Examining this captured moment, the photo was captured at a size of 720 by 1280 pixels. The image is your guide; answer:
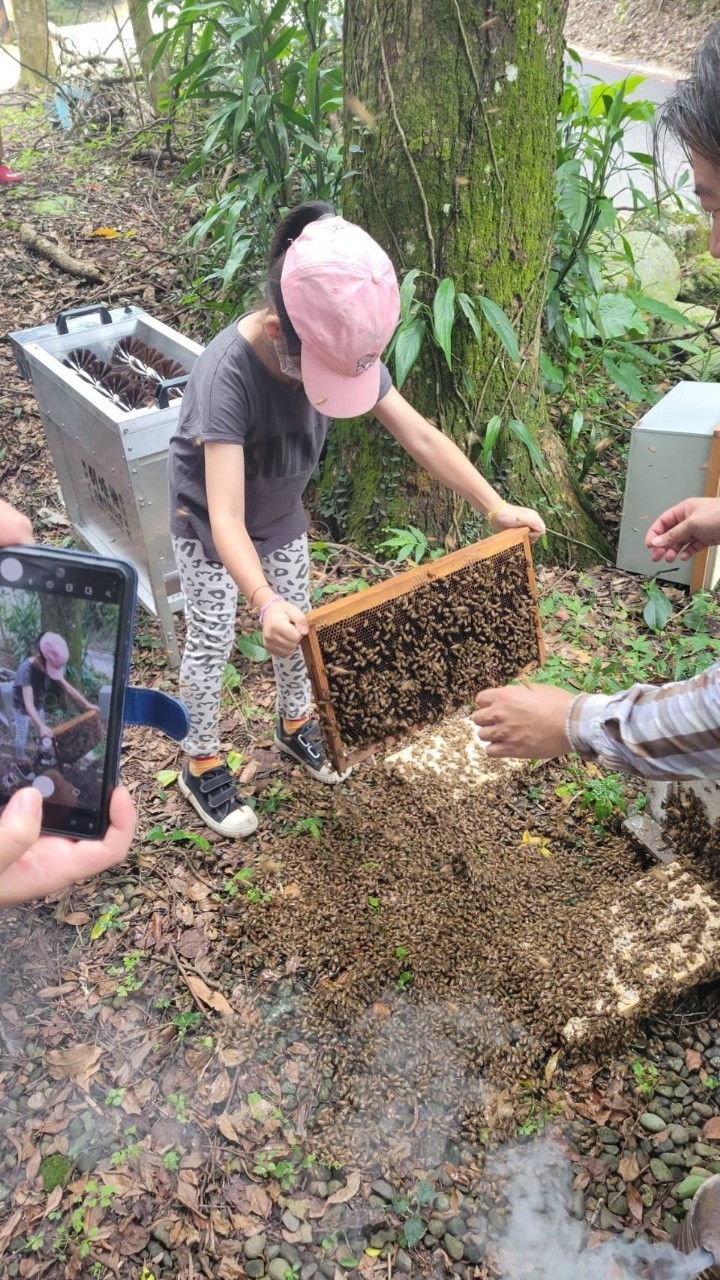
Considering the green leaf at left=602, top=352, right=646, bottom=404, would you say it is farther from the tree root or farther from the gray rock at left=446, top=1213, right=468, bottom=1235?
the gray rock at left=446, top=1213, right=468, bottom=1235

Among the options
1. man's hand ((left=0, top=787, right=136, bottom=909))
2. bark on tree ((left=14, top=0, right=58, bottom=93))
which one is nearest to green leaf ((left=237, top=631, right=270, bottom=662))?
man's hand ((left=0, top=787, right=136, bottom=909))

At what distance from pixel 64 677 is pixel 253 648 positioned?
2.34m

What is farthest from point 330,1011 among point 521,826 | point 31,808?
point 31,808

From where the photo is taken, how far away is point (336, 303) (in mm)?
2238

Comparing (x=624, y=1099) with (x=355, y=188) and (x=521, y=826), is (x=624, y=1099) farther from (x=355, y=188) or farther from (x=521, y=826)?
(x=355, y=188)

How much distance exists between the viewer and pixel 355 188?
12.9ft

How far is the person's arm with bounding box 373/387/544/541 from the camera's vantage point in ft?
9.29

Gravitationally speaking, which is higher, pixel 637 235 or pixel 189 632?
pixel 637 235

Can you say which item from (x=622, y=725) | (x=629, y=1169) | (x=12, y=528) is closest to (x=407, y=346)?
(x=622, y=725)

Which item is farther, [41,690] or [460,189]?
[460,189]

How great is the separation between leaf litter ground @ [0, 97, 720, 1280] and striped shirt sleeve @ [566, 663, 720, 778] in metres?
0.83

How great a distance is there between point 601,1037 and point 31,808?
1.81 m

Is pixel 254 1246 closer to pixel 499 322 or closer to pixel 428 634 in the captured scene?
pixel 428 634

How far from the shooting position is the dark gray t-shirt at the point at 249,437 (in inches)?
99.2
